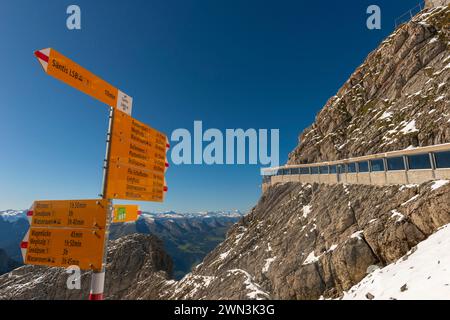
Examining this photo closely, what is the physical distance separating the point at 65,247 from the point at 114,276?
285 feet

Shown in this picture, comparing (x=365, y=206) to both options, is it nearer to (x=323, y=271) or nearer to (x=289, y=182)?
(x=323, y=271)

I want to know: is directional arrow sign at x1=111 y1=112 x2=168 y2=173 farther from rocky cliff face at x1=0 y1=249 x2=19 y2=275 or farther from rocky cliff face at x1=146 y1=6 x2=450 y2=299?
rocky cliff face at x1=0 y1=249 x2=19 y2=275

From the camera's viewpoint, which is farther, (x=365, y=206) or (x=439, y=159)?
(x=365, y=206)

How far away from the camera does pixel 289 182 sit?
60.5 m

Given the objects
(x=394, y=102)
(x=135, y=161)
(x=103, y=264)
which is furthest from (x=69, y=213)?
(x=394, y=102)

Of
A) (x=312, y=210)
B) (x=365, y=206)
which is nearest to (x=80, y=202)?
(x=365, y=206)

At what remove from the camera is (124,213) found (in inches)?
218

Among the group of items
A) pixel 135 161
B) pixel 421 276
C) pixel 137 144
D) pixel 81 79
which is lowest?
pixel 421 276

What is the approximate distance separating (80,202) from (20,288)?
103 metres

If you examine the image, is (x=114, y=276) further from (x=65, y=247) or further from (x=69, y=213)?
(x=69, y=213)

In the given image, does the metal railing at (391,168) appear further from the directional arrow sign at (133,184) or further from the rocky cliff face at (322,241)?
the directional arrow sign at (133,184)

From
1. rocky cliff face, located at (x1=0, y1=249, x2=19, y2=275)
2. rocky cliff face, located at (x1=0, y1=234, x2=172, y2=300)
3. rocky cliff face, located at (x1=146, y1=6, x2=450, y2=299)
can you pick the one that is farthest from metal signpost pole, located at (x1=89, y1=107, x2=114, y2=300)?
rocky cliff face, located at (x1=0, y1=249, x2=19, y2=275)

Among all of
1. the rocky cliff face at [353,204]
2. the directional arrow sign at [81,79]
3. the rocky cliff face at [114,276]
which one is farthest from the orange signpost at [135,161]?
the rocky cliff face at [114,276]
